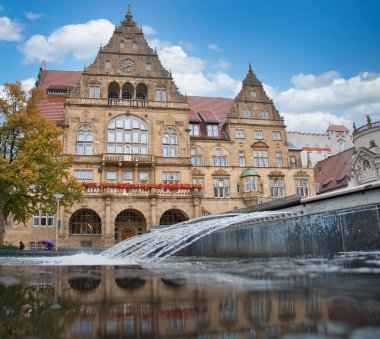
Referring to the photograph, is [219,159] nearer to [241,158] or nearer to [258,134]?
[241,158]

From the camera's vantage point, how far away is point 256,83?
1763 inches

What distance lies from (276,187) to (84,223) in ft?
70.1

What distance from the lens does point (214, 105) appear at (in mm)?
49406

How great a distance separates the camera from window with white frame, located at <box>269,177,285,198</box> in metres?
41.8

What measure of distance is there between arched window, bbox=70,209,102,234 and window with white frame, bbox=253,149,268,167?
62.2 feet

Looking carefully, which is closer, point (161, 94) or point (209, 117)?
point (161, 94)

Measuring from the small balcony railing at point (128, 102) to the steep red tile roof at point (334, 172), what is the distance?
25.5m

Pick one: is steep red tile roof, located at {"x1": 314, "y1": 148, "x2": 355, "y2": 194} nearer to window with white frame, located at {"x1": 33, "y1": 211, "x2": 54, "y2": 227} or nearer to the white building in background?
the white building in background

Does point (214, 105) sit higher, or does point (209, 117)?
point (214, 105)

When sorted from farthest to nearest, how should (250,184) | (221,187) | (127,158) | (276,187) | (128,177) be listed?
(276,187) → (221,187) → (250,184) → (128,177) → (127,158)

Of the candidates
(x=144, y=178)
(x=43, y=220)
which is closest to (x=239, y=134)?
(x=144, y=178)

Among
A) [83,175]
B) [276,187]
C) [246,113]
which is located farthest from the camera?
[246,113]

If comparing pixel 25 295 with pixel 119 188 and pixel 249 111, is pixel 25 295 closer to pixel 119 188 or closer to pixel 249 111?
pixel 119 188

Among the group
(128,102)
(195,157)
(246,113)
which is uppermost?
(246,113)
